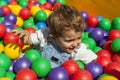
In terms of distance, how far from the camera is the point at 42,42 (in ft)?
5.78

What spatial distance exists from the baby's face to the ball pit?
4.1 inches

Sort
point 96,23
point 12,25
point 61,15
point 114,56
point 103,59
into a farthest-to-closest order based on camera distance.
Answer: point 96,23
point 12,25
point 114,56
point 103,59
point 61,15

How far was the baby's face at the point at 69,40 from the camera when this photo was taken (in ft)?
4.99

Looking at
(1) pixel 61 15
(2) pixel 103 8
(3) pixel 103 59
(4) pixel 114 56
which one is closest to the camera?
(1) pixel 61 15

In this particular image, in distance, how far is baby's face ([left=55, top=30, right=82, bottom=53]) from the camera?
152 cm

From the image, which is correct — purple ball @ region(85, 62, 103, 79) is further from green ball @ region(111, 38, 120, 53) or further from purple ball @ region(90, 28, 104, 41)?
purple ball @ region(90, 28, 104, 41)

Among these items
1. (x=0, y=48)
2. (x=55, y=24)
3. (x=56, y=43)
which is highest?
(x=55, y=24)

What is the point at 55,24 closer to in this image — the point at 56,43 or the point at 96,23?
the point at 56,43

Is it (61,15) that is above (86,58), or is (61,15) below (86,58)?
above

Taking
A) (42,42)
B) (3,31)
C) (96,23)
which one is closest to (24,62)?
(42,42)

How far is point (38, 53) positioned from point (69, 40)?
0.29 m

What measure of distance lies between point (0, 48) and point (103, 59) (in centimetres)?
73

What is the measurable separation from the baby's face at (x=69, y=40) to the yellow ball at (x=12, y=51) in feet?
1.09

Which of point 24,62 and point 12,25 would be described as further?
point 12,25
